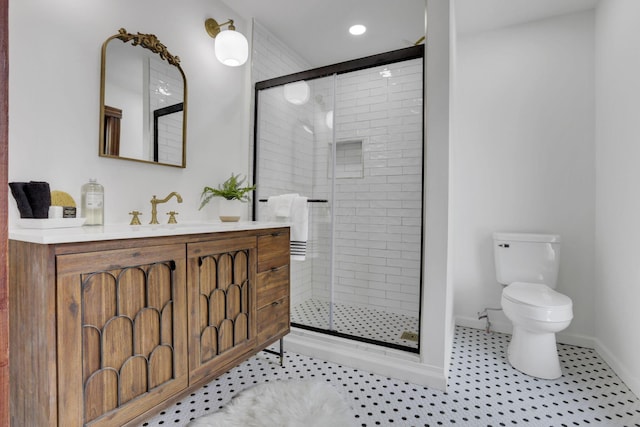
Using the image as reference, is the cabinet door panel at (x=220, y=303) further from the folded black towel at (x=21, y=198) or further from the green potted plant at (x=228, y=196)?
the folded black towel at (x=21, y=198)

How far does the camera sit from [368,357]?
2.01 metres

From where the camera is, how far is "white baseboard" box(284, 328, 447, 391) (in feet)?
6.01

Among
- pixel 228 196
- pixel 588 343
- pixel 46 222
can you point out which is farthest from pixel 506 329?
pixel 46 222

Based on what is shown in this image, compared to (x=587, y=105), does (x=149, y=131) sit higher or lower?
lower

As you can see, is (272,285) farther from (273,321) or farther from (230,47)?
(230,47)

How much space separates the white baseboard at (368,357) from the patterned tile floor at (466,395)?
0.05 m

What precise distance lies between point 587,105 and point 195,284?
2.99 meters

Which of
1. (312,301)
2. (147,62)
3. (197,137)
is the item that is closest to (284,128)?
(197,137)

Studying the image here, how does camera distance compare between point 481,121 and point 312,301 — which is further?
point 481,121

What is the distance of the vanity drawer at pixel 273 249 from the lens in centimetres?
180

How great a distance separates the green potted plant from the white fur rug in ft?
3.41

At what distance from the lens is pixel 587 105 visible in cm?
236

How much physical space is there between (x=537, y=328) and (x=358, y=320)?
3.84 ft

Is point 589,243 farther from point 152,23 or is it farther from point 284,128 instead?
point 152,23
